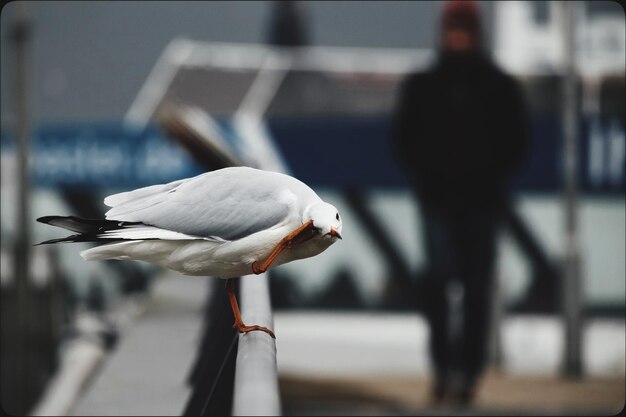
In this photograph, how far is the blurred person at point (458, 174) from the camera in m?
5.57

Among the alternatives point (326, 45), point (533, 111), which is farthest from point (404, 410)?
point (326, 45)

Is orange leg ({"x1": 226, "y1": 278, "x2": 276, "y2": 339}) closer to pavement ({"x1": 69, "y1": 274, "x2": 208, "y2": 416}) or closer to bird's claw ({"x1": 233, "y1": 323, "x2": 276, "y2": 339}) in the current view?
bird's claw ({"x1": 233, "y1": 323, "x2": 276, "y2": 339})

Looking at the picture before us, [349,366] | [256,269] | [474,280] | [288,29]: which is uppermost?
[256,269]

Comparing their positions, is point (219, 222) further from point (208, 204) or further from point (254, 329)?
point (254, 329)

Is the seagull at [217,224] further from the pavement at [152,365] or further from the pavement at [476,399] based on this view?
the pavement at [476,399]

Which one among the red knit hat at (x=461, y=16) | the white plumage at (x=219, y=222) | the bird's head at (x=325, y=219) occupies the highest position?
the bird's head at (x=325, y=219)

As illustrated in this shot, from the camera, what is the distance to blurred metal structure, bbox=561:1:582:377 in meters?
11.2

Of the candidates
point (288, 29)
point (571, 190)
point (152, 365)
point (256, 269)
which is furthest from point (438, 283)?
point (288, 29)

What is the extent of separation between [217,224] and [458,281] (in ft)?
15.4

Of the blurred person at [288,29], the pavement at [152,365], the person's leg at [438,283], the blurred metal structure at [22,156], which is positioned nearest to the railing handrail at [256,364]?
the pavement at [152,365]

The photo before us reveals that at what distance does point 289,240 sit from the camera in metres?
1.29

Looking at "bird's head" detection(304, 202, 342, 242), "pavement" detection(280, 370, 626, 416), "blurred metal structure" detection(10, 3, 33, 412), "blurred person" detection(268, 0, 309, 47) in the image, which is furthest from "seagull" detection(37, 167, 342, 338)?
"blurred person" detection(268, 0, 309, 47)

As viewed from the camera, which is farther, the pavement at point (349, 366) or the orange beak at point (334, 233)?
the pavement at point (349, 366)

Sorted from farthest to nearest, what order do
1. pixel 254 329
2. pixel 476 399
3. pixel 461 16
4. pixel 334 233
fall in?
pixel 476 399, pixel 461 16, pixel 254 329, pixel 334 233
